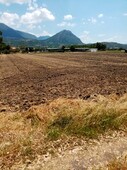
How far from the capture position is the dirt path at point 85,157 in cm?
990

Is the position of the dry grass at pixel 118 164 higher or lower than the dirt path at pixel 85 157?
higher

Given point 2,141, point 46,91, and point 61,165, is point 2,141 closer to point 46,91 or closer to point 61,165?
point 61,165

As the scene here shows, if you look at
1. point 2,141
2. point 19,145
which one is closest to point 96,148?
point 19,145

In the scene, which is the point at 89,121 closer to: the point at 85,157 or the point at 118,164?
the point at 85,157

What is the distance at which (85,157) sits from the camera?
10.5 meters

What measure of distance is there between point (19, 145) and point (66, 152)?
1652 millimetres

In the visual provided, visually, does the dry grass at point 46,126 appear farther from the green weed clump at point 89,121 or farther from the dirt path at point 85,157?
the dirt path at point 85,157

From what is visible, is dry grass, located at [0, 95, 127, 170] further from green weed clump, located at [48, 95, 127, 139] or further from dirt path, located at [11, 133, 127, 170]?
dirt path, located at [11, 133, 127, 170]

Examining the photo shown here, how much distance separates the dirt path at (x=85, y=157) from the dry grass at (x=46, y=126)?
20.5 inches

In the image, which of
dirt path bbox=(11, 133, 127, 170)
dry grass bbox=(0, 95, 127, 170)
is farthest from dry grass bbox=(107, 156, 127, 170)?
dry grass bbox=(0, 95, 127, 170)

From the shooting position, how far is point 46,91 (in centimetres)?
2388

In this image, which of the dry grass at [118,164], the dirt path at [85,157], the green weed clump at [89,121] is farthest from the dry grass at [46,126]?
the dry grass at [118,164]

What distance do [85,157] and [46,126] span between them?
3.24 meters

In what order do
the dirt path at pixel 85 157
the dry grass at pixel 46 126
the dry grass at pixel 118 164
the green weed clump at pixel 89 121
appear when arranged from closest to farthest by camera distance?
1. the dry grass at pixel 118 164
2. the dirt path at pixel 85 157
3. the dry grass at pixel 46 126
4. the green weed clump at pixel 89 121
